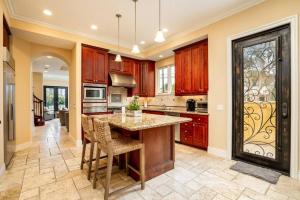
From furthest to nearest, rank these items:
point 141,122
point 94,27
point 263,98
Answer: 1. point 94,27
2. point 263,98
3. point 141,122

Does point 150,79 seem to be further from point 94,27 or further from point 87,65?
point 94,27

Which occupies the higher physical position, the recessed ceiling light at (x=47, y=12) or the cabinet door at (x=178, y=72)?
the recessed ceiling light at (x=47, y=12)

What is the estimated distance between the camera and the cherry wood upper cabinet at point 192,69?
3963mm

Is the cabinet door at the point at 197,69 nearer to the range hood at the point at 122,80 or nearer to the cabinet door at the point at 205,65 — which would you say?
the cabinet door at the point at 205,65

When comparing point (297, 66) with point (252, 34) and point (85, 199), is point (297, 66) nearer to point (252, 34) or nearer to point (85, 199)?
point (252, 34)

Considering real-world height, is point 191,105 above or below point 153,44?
below

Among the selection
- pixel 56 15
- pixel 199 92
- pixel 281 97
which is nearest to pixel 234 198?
pixel 281 97

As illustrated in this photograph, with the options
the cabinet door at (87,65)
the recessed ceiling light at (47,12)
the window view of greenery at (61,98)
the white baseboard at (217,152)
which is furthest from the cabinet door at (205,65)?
the window view of greenery at (61,98)

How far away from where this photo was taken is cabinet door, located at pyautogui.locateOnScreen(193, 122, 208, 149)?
3.75 metres

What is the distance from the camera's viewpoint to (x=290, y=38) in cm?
251

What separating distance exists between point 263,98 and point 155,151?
2.21 m

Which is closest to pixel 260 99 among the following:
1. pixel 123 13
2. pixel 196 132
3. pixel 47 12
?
pixel 196 132

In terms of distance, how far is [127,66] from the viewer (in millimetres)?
5629

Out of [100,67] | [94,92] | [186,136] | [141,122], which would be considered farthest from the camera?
[100,67]
